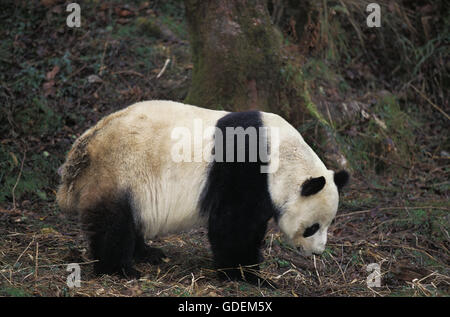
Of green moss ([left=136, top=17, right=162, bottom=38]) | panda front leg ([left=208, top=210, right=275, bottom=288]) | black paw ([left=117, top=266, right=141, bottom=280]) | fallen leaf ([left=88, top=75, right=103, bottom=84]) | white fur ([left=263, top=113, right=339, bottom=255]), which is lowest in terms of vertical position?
black paw ([left=117, top=266, right=141, bottom=280])

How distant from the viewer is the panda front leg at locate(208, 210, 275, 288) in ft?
15.3

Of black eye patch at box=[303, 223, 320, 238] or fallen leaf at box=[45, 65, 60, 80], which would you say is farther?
fallen leaf at box=[45, 65, 60, 80]

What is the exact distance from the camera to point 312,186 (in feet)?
15.0

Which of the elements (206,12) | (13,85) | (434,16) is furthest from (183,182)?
(434,16)

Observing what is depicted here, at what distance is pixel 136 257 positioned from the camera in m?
5.38

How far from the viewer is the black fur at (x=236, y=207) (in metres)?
4.62

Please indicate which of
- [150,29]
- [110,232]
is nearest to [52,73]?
[150,29]

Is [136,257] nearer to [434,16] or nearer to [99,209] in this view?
[99,209]

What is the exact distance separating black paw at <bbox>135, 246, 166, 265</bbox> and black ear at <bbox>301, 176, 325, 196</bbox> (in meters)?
1.75

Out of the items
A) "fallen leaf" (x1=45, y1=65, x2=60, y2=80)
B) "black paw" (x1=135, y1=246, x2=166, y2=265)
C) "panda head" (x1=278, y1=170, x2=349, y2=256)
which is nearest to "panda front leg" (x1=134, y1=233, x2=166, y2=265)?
"black paw" (x1=135, y1=246, x2=166, y2=265)

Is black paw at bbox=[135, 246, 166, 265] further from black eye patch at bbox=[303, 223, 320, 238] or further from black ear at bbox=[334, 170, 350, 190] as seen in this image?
black ear at bbox=[334, 170, 350, 190]

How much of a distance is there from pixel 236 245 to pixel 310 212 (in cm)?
75

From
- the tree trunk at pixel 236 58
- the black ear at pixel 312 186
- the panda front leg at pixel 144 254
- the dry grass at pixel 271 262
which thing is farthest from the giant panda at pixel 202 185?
the tree trunk at pixel 236 58

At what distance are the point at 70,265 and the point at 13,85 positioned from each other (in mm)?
4440
